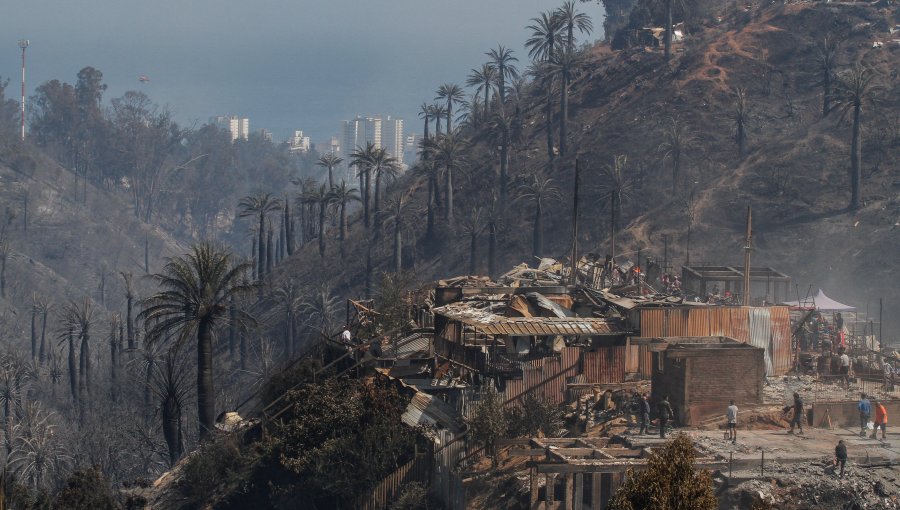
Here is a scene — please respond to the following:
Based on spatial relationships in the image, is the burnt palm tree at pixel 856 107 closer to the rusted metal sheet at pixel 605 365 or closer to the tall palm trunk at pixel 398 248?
the tall palm trunk at pixel 398 248

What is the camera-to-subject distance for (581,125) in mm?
99375

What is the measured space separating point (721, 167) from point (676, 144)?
3.96 m

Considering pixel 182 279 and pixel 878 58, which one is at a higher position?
pixel 878 58

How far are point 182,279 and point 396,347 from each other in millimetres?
8715

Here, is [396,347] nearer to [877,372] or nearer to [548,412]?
[548,412]

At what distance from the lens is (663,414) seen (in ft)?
95.4

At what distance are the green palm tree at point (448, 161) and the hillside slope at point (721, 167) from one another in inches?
56.6

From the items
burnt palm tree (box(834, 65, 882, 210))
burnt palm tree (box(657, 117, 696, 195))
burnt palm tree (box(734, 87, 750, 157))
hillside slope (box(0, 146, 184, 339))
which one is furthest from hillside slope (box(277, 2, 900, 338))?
hillside slope (box(0, 146, 184, 339))

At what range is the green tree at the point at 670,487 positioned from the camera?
590 inches

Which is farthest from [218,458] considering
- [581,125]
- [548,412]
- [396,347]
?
[581,125]

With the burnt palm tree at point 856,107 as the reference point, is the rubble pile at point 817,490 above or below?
below

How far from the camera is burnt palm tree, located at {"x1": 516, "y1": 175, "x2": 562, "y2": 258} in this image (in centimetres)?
8094

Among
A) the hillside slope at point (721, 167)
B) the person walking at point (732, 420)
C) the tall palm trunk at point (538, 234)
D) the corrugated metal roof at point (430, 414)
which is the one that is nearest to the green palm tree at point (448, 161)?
the hillside slope at point (721, 167)

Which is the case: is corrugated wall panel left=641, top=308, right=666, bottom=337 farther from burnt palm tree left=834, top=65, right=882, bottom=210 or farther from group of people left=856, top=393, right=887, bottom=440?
burnt palm tree left=834, top=65, right=882, bottom=210
